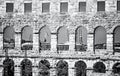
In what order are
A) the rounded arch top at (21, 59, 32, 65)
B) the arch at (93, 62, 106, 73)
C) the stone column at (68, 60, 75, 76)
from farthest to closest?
the rounded arch top at (21, 59, 32, 65) < the stone column at (68, 60, 75, 76) < the arch at (93, 62, 106, 73)

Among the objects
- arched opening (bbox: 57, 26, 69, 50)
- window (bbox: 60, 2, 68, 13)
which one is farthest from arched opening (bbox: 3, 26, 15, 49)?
window (bbox: 60, 2, 68, 13)

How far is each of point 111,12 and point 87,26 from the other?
279cm

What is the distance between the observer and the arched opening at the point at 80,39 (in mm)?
28569

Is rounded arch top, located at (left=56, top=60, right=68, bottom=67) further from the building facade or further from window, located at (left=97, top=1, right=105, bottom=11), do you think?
window, located at (left=97, top=1, right=105, bottom=11)

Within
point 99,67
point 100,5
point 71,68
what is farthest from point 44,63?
point 100,5

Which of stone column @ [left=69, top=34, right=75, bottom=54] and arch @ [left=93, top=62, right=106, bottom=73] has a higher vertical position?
stone column @ [left=69, top=34, right=75, bottom=54]

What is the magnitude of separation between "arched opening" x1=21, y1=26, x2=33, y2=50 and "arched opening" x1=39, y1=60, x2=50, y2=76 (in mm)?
2156

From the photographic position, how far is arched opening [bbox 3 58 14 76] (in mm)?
29734

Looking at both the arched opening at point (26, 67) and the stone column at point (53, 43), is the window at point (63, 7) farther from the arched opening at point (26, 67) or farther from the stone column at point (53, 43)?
the arched opening at point (26, 67)

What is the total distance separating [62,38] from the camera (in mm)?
29812

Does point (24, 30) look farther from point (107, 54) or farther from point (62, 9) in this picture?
point (107, 54)

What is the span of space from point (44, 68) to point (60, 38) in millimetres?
3654

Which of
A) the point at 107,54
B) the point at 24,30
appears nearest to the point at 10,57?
the point at 24,30

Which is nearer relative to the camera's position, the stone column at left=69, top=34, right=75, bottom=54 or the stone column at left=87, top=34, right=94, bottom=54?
the stone column at left=87, top=34, right=94, bottom=54
